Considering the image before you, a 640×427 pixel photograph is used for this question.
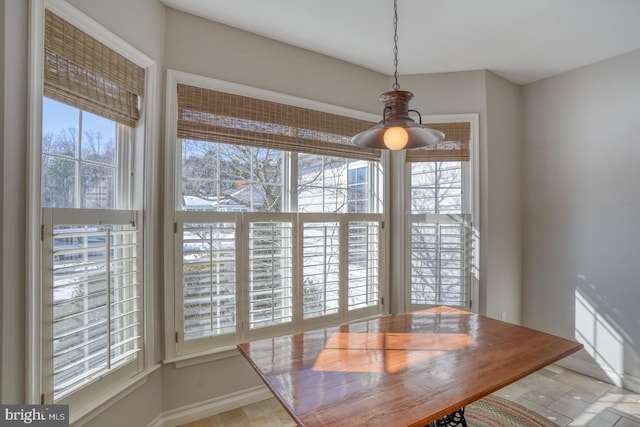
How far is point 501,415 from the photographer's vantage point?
2.24 metres

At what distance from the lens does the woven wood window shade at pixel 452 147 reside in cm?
295

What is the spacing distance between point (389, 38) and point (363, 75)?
1.78 feet

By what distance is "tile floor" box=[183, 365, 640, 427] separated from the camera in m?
2.17

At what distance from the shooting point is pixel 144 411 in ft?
6.31

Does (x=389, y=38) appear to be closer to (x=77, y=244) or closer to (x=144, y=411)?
(x=77, y=244)

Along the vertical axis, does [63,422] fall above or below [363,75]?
below

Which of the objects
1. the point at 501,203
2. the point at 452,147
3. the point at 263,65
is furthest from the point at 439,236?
the point at 263,65

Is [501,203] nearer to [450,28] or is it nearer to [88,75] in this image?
[450,28]

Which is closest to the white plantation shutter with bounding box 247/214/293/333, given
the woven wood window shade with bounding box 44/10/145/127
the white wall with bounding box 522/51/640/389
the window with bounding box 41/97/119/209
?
the window with bounding box 41/97/119/209

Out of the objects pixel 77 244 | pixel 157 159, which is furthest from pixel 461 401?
pixel 157 159

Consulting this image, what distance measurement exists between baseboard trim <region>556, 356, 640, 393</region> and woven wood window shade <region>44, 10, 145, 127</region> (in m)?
4.05

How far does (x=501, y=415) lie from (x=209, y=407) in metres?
2.04

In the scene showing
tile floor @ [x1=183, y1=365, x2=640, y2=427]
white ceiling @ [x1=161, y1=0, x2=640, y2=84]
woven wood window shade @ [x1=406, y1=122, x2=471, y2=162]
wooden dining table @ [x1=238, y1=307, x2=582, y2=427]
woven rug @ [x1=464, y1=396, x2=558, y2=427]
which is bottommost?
tile floor @ [x1=183, y1=365, x2=640, y2=427]

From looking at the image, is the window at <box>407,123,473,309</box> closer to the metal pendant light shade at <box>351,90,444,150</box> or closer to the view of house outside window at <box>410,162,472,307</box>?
the view of house outside window at <box>410,162,472,307</box>
